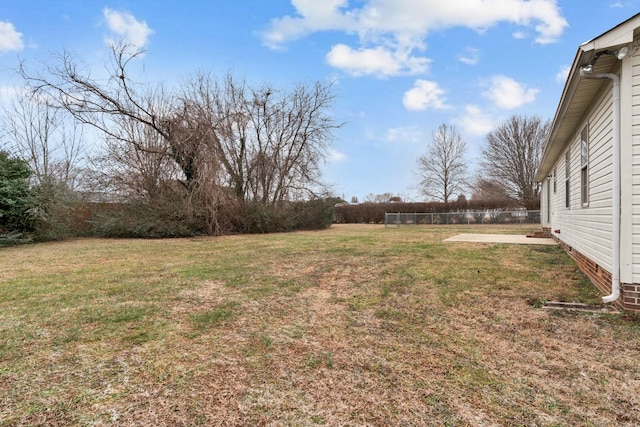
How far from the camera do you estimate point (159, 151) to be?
44.7 ft

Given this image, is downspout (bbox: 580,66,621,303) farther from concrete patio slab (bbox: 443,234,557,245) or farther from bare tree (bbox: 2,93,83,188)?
bare tree (bbox: 2,93,83,188)

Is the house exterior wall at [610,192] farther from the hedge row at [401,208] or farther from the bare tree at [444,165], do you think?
the bare tree at [444,165]

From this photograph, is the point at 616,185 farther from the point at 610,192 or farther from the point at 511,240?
the point at 511,240

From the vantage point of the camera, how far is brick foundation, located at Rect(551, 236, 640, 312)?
330cm

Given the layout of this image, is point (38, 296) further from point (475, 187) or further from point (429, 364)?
point (475, 187)

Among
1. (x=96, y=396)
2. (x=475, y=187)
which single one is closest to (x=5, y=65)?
(x=96, y=396)

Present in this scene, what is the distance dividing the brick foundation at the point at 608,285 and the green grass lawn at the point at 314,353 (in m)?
0.17

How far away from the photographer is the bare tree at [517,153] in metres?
28.2

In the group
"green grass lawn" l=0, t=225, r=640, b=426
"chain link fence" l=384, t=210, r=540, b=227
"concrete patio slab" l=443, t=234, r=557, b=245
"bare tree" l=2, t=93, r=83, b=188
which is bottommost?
"green grass lawn" l=0, t=225, r=640, b=426

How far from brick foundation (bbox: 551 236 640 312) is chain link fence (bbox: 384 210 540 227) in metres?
16.4

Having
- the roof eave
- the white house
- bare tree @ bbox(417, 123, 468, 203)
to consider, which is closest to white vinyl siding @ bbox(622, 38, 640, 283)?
the white house

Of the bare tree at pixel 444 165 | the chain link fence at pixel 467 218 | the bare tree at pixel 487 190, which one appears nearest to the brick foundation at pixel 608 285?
the chain link fence at pixel 467 218

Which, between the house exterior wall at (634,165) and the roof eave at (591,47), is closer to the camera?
the roof eave at (591,47)

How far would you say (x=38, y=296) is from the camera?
4.22 meters
